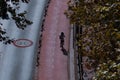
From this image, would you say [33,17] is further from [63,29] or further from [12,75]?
[12,75]

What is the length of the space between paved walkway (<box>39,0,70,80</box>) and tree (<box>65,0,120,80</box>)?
15794 millimetres

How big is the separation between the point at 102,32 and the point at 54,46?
23.3 meters

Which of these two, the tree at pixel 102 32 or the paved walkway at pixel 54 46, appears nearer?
the tree at pixel 102 32

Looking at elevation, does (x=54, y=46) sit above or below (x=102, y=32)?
above

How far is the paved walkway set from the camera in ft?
114

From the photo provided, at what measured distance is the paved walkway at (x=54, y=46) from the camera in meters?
34.7

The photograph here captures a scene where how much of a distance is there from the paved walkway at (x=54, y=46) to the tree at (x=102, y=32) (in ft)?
51.8

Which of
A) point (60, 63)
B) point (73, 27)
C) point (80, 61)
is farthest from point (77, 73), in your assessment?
point (73, 27)

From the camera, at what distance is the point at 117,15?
15.0 m

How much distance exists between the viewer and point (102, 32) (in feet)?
54.1

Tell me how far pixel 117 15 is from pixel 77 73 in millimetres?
16864

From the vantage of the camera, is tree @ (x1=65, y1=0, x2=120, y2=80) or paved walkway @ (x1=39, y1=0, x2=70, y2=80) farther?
paved walkway @ (x1=39, y1=0, x2=70, y2=80)

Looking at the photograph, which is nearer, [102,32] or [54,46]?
[102,32]

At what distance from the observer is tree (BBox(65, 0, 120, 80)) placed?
43.1 ft
